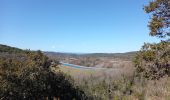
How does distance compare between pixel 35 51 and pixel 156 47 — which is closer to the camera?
pixel 156 47

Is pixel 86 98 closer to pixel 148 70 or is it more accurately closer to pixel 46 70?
pixel 46 70

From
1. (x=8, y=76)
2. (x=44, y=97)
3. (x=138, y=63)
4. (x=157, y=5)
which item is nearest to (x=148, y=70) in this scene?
(x=138, y=63)

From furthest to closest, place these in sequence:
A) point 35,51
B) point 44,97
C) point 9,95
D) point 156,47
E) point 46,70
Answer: point 35,51 → point 46,70 → point 44,97 → point 156,47 → point 9,95

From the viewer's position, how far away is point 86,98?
19.2 metres

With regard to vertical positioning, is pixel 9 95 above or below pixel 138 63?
below

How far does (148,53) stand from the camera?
14211 millimetres

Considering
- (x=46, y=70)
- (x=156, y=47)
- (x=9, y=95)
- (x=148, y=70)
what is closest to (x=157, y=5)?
(x=156, y=47)

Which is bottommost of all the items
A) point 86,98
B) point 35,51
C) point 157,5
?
point 86,98

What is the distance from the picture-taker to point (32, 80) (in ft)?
48.9

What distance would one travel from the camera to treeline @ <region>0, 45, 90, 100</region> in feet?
43.8

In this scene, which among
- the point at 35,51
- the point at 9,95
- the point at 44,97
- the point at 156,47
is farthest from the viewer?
the point at 35,51

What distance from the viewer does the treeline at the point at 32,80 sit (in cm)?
1336

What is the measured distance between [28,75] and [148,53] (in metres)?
6.01

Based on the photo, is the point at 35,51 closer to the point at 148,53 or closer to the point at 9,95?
the point at 9,95
